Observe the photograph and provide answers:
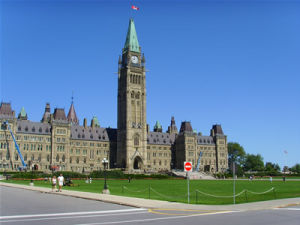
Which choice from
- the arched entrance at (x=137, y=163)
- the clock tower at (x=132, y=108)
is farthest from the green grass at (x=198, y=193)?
the arched entrance at (x=137, y=163)

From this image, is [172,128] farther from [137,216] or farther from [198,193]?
[137,216]

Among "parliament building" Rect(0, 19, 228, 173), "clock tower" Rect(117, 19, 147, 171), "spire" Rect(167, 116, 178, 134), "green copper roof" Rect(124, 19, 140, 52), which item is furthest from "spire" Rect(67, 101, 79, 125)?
"spire" Rect(167, 116, 178, 134)

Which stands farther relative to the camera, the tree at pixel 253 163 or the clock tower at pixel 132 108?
the tree at pixel 253 163

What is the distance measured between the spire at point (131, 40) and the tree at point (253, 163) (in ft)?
258

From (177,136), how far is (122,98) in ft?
106

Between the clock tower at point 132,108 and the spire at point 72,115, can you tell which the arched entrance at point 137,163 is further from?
the spire at point 72,115

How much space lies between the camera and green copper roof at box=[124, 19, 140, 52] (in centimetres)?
13025

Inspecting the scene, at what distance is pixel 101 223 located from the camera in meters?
15.9

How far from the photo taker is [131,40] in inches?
5148

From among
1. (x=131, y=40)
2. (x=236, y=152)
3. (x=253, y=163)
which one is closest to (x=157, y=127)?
(x=236, y=152)

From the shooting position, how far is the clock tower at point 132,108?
122500mm

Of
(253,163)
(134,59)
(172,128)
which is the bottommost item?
(253,163)

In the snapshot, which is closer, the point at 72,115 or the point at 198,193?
the point at 198,193

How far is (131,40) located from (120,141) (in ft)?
121
